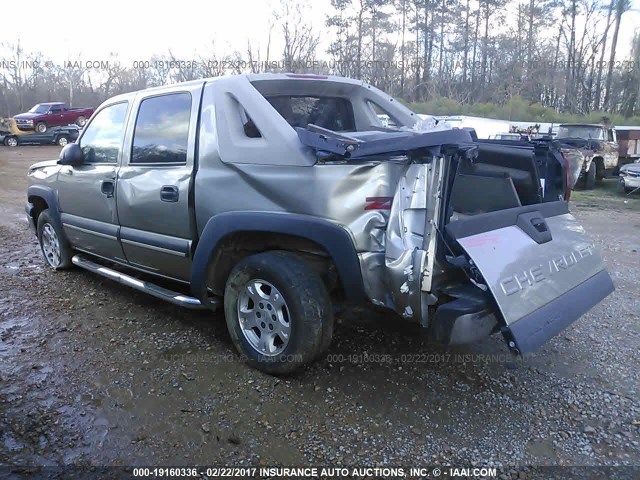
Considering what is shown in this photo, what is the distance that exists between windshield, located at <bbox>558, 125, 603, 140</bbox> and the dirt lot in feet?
42.5

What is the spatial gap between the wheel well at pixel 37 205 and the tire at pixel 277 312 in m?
3.24

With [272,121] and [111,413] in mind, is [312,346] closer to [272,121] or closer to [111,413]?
[111,413]

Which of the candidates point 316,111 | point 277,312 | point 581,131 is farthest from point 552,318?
point 581,131

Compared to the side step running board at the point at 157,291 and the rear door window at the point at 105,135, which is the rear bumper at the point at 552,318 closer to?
the side step running board at the point at 157,291

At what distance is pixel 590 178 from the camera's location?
1475cm

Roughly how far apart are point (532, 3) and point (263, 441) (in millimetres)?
43643

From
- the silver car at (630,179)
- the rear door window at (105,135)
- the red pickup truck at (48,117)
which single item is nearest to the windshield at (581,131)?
the silver car at (630,179)

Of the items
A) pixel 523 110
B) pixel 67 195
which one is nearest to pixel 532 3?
pixel 523 110

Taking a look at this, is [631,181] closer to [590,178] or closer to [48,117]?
[590,178]

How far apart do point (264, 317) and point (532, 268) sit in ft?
5.38

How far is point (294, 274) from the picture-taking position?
308 cm

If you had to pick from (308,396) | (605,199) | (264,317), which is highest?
(264,317)

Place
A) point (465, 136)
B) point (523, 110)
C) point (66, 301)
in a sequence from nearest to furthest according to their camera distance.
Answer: point (465, 136) < point (66, 301) < point (523, 110)

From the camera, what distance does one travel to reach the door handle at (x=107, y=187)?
4230 millimetres
